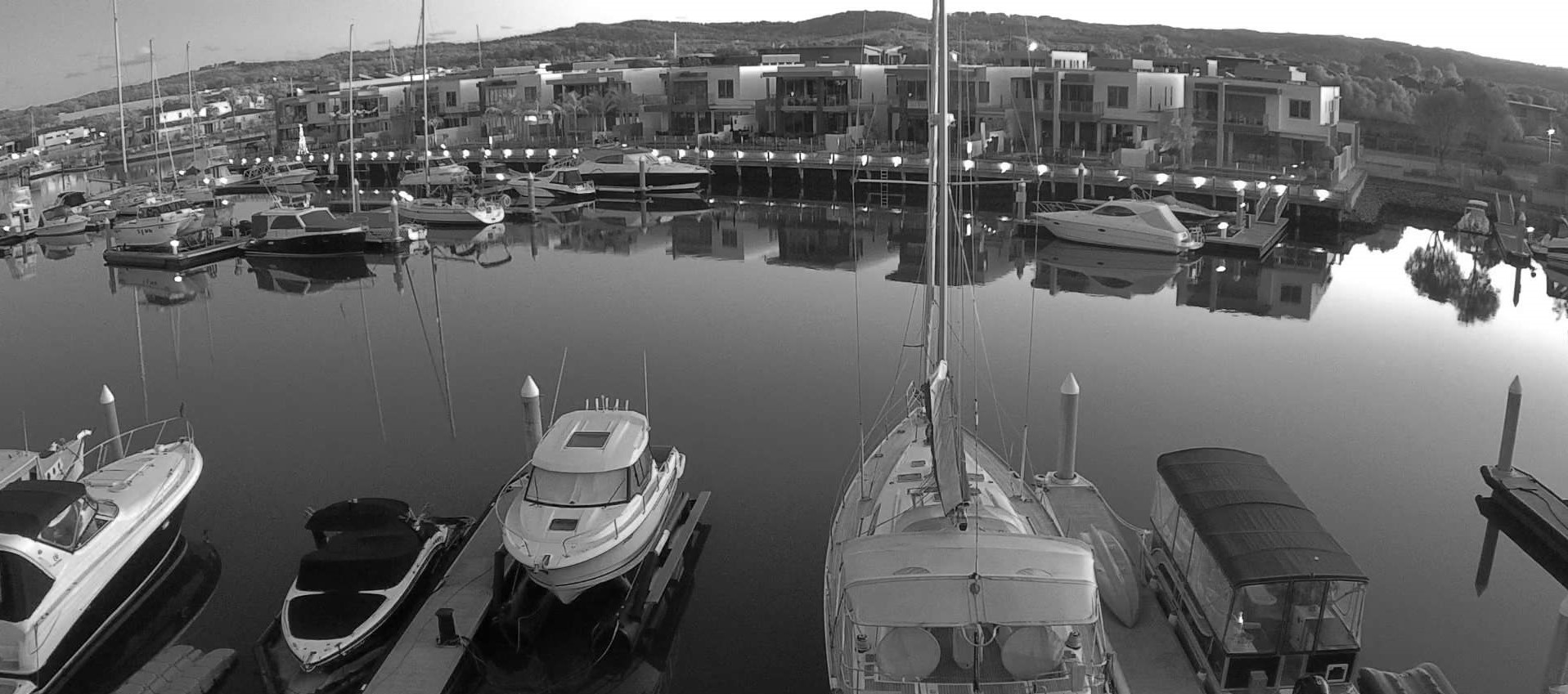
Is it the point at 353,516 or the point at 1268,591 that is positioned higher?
the point at 1268,591

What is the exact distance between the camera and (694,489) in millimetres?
19094

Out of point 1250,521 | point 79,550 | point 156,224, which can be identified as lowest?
point 79,550

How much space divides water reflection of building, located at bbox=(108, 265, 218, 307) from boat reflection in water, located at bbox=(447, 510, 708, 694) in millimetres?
26459

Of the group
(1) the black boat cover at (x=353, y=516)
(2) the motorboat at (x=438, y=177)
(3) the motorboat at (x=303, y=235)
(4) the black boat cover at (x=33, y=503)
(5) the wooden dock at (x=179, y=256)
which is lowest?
(1) the black boat cover at (x=353, y=516)

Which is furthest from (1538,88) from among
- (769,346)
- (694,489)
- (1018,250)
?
(694,489)

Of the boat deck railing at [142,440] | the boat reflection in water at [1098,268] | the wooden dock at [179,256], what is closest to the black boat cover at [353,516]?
the boat deck railing at [142,440]

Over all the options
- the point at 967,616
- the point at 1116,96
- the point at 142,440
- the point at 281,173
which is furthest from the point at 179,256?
the point at 1116,96

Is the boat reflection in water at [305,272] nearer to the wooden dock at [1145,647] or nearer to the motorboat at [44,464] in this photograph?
the motorboat at [44,464]

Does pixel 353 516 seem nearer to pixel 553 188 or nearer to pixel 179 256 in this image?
pixel 179 256

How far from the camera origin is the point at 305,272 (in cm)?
4078

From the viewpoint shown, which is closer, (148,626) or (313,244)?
(148,626)

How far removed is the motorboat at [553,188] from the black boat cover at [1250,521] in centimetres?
4718

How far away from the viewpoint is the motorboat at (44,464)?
17.0 meters

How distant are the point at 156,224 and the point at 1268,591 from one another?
4402 centimetres
